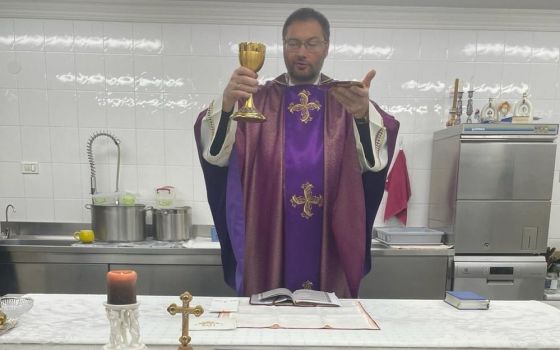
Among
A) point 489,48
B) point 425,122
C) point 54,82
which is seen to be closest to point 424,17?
point 489,48

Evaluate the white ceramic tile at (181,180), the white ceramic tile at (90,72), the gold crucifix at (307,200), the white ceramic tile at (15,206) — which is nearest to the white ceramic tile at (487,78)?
the gold crucifix at (307,200)

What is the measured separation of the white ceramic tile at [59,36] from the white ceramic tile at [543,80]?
3.14m

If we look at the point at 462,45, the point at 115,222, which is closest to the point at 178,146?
the point at 115,222

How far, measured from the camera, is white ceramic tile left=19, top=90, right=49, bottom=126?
2467 mm

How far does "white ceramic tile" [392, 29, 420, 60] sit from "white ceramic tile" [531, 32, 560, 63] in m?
0.82

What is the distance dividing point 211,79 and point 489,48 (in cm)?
192

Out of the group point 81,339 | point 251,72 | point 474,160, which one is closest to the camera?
point 81,339

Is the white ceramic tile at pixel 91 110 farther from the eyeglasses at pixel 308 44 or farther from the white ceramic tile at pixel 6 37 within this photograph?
the eyeglasses at pixel 308 44

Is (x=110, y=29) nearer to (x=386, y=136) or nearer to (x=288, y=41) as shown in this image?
(x=288, y=41)

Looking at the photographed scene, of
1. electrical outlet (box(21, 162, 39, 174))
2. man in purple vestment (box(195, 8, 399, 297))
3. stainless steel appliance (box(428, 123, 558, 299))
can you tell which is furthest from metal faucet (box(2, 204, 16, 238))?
stainless steel appliance (box(428, 123, 558, 299))

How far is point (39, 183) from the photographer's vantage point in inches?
99.7

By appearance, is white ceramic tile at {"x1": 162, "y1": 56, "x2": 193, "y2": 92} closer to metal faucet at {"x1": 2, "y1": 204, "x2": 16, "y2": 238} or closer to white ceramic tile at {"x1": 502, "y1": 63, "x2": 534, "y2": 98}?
metal faucet at {"x1": 2, "y1": 204, "x2": 16, "y2": 238}

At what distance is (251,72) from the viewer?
1.01m

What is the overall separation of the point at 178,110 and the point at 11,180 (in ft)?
4.05
